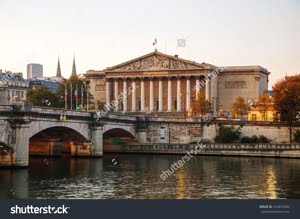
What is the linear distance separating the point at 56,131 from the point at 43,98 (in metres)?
49.4

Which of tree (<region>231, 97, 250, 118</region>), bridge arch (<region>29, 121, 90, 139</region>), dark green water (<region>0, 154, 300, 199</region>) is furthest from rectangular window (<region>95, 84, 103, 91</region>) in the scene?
dark green water (<region>0, 154, 300, 199</region>)

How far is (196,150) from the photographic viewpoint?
92375mm

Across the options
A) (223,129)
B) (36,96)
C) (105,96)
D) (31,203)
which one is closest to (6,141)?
(31,203)

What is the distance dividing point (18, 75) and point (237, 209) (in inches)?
5250

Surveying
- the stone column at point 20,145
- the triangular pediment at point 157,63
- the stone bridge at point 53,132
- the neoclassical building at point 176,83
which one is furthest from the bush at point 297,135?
the stone column at point 20,145

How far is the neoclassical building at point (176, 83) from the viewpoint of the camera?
434 ft

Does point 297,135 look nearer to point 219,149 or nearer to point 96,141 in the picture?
point 219,149

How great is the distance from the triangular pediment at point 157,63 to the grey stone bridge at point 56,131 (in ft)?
95.5

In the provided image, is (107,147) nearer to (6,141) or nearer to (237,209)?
(6,141)

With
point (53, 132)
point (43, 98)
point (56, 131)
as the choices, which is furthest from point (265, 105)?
point (43, 98)

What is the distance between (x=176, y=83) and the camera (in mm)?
135375

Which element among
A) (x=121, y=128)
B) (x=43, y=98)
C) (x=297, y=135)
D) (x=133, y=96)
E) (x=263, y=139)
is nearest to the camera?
(x=297, y=135)

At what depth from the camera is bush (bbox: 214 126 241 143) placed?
98500 mm

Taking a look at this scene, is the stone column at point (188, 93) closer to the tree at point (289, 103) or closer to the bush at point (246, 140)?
the bush at point (246, 140)
